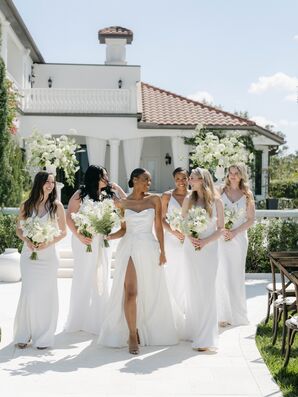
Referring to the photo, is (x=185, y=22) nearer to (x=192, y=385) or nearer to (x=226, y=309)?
(x=226, y=309)

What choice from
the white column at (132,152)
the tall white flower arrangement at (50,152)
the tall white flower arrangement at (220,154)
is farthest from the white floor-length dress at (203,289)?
the white column at (132,152)

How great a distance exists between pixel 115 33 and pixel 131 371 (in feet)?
86.5

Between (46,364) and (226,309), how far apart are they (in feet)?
10.0

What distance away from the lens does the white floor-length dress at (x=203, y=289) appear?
7.16 metres

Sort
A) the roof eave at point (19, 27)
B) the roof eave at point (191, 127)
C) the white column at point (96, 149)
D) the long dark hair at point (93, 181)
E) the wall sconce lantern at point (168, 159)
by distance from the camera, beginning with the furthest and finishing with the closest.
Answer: the wall sconce lantern at point (168, 159), the white column at point (96, 149), the roof eave at point (191, 127), the roof eave at point (19, 27), the long dark hair at point (93, 181)

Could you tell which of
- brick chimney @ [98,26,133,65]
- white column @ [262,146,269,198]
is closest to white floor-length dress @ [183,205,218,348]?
white column @ [262,146,269,198]

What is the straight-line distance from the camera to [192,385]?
19.0 ft

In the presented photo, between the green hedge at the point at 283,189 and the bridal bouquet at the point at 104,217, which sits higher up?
the green hedge at the point at 283,189

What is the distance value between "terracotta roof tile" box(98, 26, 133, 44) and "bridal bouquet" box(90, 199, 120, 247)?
2472cm

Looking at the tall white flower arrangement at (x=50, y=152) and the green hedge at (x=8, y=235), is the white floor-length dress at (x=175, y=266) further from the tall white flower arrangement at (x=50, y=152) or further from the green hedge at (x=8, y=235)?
the green hedge at (x=8, y=235)

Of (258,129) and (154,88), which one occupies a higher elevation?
(154,88)

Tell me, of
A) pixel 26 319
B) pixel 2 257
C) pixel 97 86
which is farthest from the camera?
pixel 97 86

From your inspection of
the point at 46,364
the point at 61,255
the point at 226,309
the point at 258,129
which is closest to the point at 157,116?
the point at 258,129

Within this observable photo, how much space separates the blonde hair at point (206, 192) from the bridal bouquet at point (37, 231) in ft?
5.59
